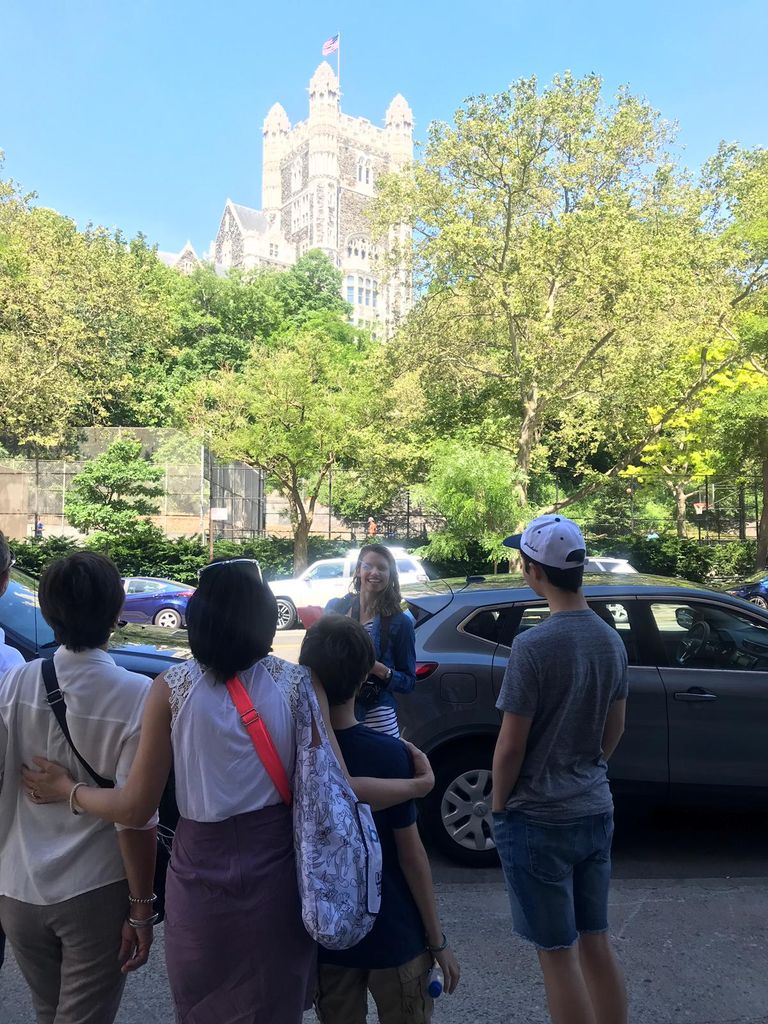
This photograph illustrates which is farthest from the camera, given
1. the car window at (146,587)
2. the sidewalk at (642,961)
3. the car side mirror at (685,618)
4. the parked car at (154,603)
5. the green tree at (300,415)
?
the green tree at (300,415)

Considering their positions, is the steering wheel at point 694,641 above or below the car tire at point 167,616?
above

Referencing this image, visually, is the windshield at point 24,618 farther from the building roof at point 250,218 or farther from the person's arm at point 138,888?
the building roof at point 250,218

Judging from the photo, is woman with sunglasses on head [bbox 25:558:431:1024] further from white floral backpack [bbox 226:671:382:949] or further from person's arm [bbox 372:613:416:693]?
person's arm [bbox 372:613:416:693]

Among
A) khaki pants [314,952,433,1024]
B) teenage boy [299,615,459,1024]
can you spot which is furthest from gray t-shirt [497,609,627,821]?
khaki pants [314,952,433,1024]

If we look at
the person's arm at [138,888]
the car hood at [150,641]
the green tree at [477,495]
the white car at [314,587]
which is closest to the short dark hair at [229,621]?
the person's arm at [138,888]

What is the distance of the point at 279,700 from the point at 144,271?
5298 cm

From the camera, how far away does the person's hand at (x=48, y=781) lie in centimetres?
205

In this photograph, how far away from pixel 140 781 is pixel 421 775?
27.5 inches

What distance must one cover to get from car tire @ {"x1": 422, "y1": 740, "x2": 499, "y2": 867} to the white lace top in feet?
10.00

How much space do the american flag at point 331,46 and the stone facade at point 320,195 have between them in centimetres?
397

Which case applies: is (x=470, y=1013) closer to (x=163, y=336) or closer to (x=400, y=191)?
(x=400, y=191)

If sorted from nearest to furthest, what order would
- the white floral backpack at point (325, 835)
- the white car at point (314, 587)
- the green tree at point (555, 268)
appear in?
1. the white floral backpack at point (325, 835)
2. the white car at point (314, 587)
3. the green tree at point (555, 268)

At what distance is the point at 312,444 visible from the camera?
1104 inches

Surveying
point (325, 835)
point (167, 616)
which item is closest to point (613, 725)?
point (325, 835)
